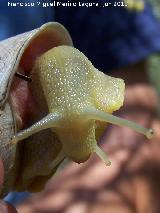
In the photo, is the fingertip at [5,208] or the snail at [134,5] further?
the snail at [134,5]

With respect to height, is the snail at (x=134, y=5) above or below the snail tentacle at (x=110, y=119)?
below

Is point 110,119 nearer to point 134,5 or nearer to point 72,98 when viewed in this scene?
point 72,98

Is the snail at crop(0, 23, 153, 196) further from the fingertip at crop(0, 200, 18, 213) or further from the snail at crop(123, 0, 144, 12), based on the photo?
the snail at crop(123, 0, 144, 12)

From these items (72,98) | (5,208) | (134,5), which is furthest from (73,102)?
(134,5)

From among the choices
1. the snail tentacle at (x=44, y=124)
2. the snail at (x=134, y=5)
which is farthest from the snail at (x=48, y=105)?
the snail at (x=134, y=5)

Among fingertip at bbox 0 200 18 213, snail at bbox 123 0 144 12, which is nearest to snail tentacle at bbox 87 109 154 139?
fingertip at bbox 0 200 18 213

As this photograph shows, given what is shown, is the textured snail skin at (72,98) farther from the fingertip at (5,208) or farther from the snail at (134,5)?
the snail at (134,5)

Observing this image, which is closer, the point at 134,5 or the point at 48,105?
the point at 48,105
